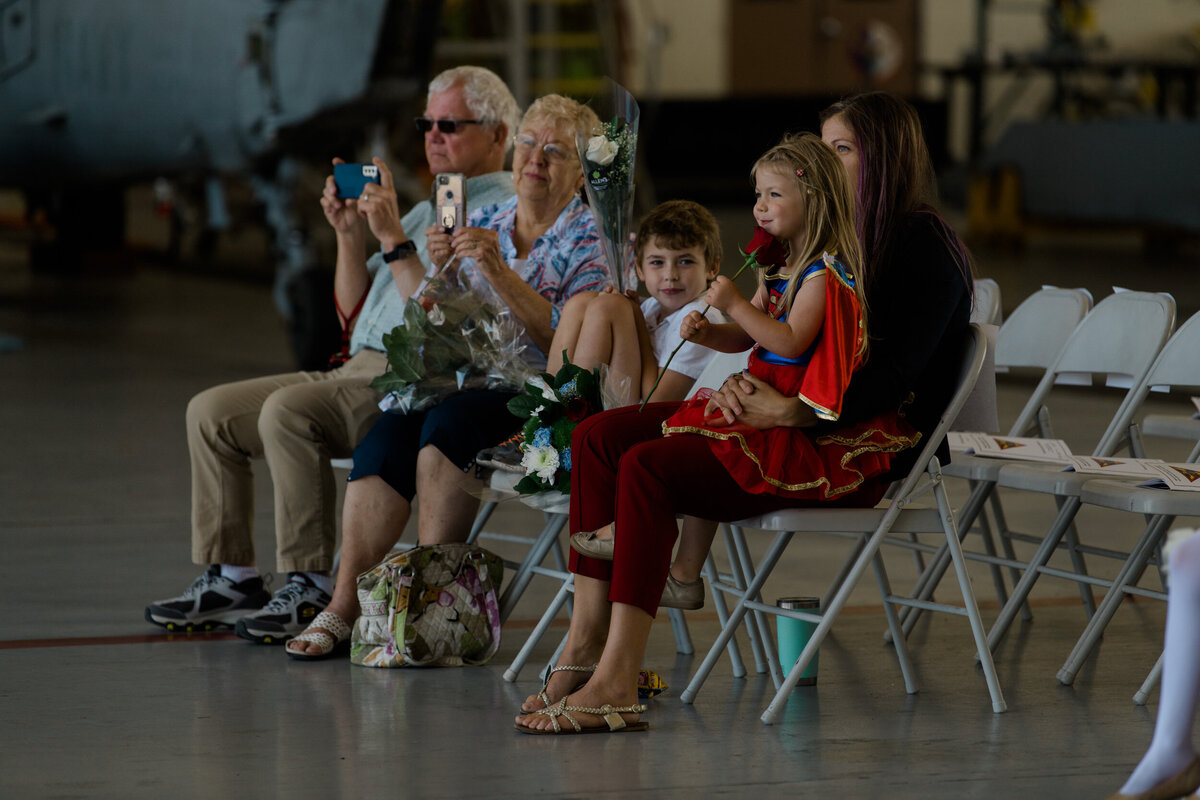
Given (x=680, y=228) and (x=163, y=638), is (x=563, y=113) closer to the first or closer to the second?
(x=680, y=228)

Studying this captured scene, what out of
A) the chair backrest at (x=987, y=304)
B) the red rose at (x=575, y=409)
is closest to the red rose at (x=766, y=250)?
the red rose at (x=575, y=409)

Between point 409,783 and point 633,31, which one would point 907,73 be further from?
point 409,783

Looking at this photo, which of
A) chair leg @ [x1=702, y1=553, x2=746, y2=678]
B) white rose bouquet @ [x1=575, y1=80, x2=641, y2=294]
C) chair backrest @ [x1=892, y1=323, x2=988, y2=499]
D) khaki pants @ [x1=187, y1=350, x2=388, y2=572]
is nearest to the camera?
chair backrest @ [x1=892, y1=323, x2=988, y2=499]

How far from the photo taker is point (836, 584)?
4.06 metres

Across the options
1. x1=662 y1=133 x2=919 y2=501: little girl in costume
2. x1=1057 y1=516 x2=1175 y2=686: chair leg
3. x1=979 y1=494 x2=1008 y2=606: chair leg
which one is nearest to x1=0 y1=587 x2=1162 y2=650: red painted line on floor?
x1=979 y1=494 x2=1008 y2=606: chair leg

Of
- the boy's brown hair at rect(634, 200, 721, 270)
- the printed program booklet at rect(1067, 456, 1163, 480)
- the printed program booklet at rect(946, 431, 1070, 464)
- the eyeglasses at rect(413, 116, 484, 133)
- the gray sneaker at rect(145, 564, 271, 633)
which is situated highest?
the eyeglasses at rect(413, 116, 484, 133)

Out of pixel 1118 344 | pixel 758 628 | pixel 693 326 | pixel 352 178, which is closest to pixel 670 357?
pixel 693 326

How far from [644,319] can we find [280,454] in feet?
3.22

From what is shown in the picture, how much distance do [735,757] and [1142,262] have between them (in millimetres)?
14061

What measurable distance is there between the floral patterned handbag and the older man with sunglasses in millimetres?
323

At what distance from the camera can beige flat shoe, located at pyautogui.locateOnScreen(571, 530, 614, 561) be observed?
10.5ft

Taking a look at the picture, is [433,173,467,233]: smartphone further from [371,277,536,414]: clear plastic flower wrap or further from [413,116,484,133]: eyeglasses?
[413,116,484,133]: eyeglasses

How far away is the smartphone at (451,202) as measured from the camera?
12.9 ft

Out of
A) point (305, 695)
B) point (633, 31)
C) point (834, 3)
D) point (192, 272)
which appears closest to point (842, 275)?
point (305, 695)
